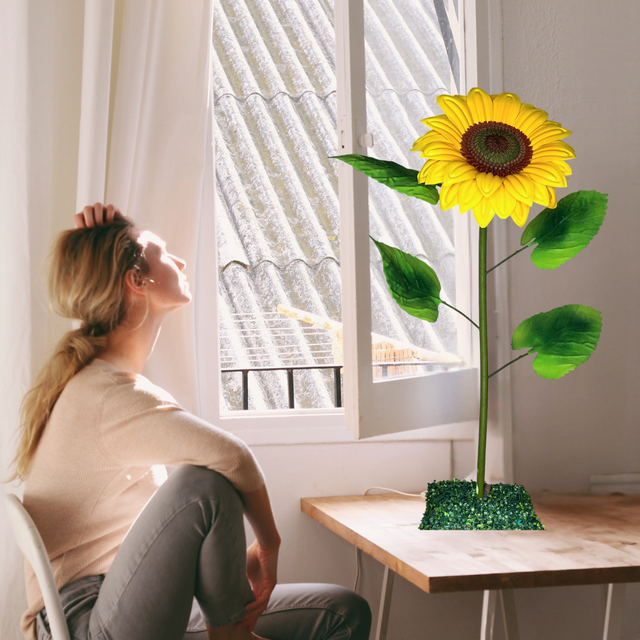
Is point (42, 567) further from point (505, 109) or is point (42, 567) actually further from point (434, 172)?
point (505, 109)

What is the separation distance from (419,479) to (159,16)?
4.25 feet

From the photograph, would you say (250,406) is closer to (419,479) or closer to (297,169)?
(419,479)

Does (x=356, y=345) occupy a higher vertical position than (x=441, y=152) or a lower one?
lower

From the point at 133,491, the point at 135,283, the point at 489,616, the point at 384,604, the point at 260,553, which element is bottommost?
the point at 384,604

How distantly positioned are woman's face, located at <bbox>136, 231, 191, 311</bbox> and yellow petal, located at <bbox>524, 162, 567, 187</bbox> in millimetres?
647

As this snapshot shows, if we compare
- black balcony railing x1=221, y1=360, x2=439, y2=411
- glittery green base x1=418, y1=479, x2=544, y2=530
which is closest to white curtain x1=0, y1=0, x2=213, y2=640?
black balcony railing x1=221, y1=360, x2=439, y2=411

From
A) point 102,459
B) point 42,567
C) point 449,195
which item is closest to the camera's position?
point 42,567

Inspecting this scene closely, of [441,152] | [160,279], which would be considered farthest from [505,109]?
[160,279]

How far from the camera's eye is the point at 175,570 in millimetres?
915

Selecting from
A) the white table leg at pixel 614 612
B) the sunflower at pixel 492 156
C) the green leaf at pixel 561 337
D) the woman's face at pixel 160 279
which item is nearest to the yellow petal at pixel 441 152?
the sunflower at pixel 492 156

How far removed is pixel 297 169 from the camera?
1797 millimetres

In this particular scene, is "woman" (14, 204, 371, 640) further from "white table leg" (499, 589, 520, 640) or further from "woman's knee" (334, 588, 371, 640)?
"white table leg" (499, 589, 520, 640)

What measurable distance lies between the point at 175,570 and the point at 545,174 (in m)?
0.86

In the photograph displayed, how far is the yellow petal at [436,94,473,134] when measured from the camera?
3.72ft
